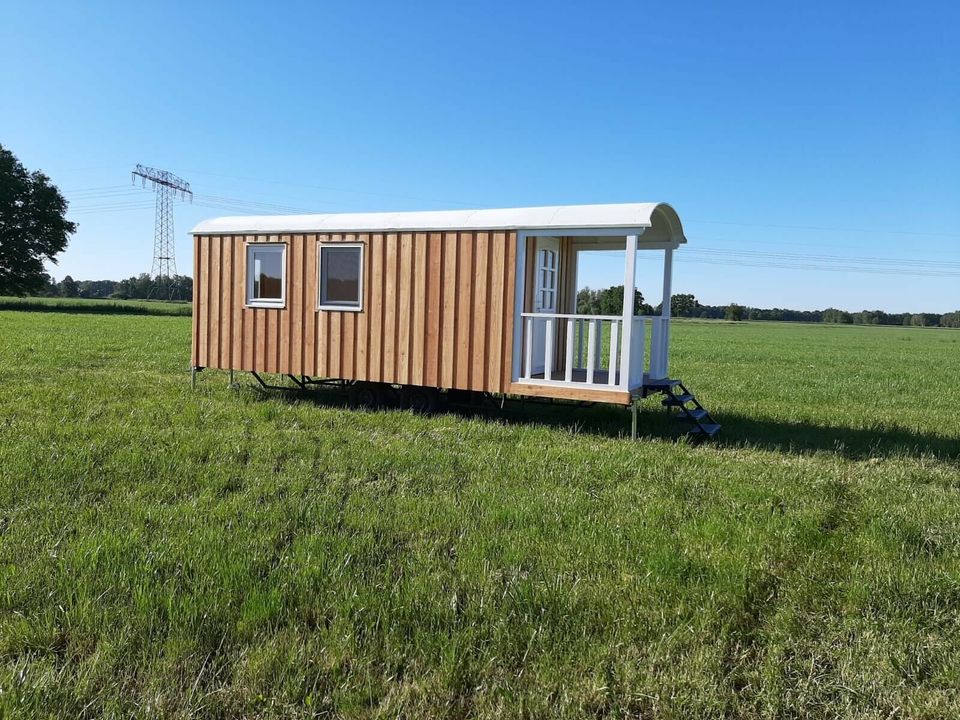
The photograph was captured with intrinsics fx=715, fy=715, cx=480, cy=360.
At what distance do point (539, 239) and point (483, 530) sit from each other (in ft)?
17.6

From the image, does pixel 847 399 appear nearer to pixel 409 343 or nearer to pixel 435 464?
pixel 409 343

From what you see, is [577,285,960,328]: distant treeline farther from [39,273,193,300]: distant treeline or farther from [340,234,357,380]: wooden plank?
[340,234,357,380]: wooden plank

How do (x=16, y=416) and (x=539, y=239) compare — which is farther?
(x=539, y=239)

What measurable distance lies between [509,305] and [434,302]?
1.08 m

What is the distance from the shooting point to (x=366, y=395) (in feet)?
34.4

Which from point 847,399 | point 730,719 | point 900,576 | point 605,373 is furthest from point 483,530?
point 847,399

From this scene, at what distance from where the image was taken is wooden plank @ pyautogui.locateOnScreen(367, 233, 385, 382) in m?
9.70

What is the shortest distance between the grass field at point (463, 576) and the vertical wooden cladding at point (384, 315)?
153 centimetres

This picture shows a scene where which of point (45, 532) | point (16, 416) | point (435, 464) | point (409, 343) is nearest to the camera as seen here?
point (45, 532)

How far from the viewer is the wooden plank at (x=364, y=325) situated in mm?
9781

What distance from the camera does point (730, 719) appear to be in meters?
2.91

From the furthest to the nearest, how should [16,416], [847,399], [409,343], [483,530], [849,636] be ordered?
[847,399]
[409,343]
[16,416]
[483,530]
[849,636]

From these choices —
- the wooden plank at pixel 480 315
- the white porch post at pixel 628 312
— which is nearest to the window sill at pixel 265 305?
the wooden plank at pixel 480 315

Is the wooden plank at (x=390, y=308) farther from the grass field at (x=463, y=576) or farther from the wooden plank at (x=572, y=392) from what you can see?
the grass field at (x=463, y=576)
